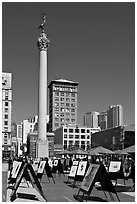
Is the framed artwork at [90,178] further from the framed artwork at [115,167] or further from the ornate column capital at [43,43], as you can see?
the ornate column capital at [43,43]

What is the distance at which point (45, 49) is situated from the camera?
62406 millimetres

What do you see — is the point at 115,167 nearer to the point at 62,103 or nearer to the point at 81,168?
the point at 81,168

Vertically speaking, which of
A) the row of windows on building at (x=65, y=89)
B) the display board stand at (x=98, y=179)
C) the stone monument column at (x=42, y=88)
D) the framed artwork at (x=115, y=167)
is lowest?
the framed artwork at (x=115, y=167)

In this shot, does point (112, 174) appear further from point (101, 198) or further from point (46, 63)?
point (46, 63)

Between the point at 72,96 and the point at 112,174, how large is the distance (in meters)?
141

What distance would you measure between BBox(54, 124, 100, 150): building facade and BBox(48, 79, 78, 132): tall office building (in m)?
15.9

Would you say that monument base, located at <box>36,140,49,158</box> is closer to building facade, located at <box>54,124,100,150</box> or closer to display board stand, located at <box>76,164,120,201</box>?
display board stand, located at <box>76,164,120,201</box>

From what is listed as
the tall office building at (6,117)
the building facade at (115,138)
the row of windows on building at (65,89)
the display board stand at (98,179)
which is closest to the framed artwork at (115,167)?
the display board stand at (98,179)

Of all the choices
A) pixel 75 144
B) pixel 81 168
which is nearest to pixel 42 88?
pixel 81 168

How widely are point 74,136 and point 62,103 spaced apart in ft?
86.2

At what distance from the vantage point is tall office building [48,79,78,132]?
150875 millimetres

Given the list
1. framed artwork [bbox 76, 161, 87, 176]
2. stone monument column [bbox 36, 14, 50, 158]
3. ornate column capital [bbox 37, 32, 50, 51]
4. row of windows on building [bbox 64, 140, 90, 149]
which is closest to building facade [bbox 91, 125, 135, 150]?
row of windows on building [bbox 64, 140, 90, 149]

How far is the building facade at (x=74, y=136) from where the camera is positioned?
12925cm

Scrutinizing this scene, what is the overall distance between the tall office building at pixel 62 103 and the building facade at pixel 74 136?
52.2ft
